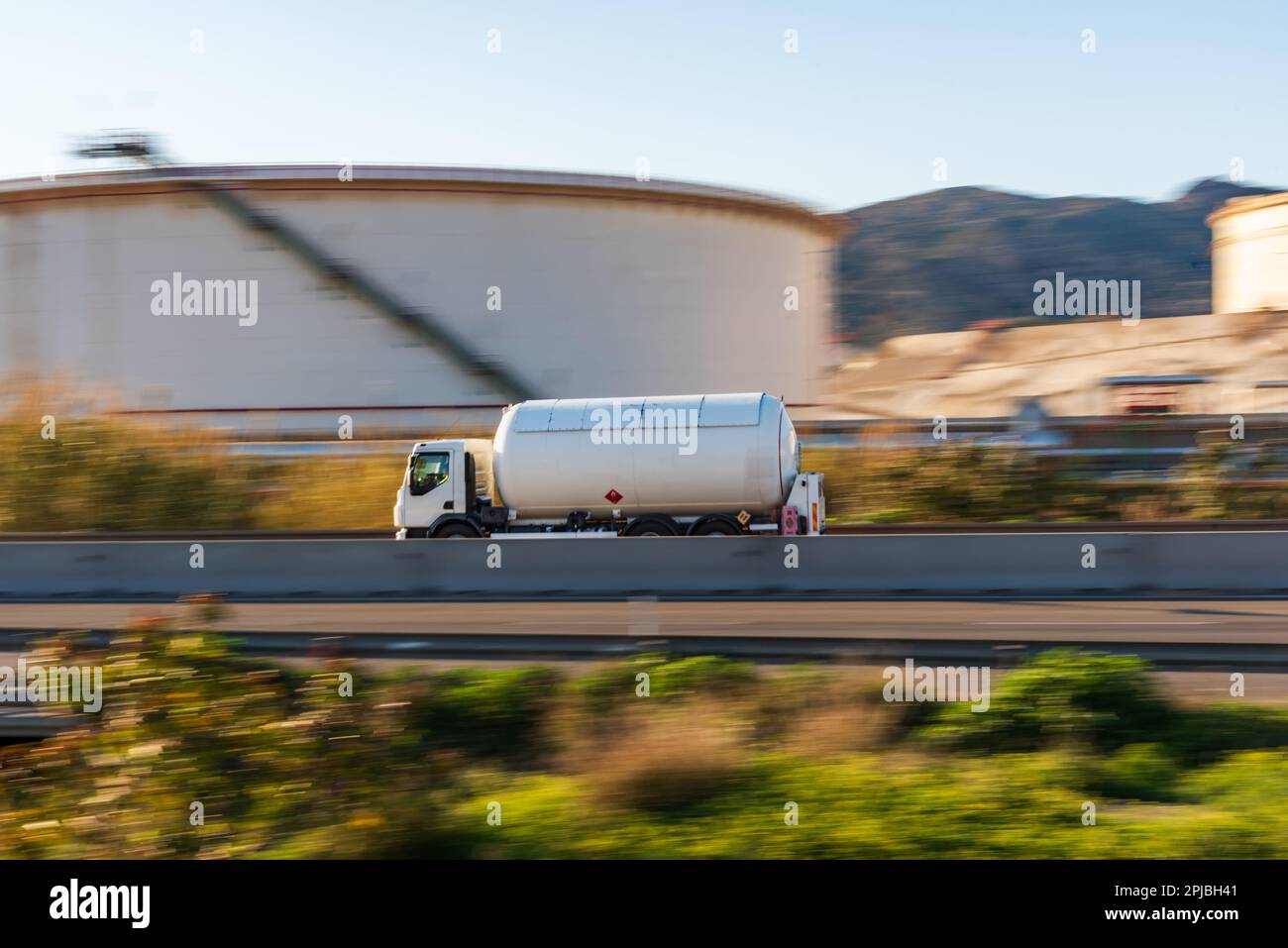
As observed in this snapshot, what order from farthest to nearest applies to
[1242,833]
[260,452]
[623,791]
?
[260,452] → [623,791] → [1242,833]

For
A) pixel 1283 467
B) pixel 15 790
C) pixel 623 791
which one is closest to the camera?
pixel 623 791

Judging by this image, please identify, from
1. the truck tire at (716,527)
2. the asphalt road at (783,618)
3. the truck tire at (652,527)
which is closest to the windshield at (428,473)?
the truck tire at (652,527)

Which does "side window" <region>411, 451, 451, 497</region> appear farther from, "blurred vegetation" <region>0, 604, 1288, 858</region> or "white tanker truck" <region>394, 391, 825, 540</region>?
"blurred vegetation" <region>0, 604, 1288, 858</region>

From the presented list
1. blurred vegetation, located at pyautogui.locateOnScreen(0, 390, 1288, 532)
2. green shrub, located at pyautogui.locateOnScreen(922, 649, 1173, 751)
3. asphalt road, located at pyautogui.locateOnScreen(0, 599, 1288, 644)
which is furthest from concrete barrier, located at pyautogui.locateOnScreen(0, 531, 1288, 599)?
blurred vegetation, located at pyautogui.locateOnScreen(0, 390, 1288, 532)

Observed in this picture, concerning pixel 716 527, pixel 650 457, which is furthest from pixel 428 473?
pixel 716 527

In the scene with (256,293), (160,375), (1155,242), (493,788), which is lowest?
(493,788)

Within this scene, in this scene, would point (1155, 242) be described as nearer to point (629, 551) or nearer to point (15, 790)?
point (629, 551)

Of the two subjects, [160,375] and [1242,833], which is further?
[160,375]

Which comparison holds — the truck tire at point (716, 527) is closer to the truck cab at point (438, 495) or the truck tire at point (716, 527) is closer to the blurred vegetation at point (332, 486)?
the truck cab at point (438, 495)
